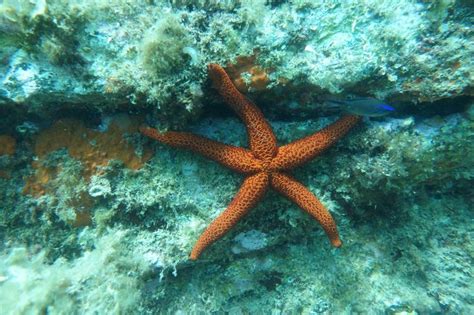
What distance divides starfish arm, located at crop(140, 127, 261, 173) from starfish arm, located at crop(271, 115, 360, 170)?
0.31 meters

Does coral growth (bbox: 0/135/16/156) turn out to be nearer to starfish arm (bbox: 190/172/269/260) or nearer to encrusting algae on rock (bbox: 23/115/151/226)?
encrusting algae on rock (bbox: 23/115/151/226)

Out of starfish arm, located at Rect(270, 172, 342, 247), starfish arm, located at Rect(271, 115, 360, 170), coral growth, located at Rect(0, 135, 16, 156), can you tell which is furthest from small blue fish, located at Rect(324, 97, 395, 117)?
coral growth, located at Rect(0, 135, 16, 156)

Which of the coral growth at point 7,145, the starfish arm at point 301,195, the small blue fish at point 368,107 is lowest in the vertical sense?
the starfish arm at point 301,195

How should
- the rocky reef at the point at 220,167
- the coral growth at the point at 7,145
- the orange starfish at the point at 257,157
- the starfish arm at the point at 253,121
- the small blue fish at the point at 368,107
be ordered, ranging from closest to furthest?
the small blue fish at the point at 368,107 → the rocky reef at the point at 220,167 → the starfish arm at the point at 253,121 → the orange starfish at the point at 257,157 → the coral growth at the point at 7,145

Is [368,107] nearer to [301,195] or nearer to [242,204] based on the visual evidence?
[301,195]

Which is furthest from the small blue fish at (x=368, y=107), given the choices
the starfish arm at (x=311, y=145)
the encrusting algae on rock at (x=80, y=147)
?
the encrusting algae on rock at (x=80, y=147)

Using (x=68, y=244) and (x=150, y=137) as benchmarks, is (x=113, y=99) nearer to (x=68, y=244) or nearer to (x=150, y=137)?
(x=150, y=137)

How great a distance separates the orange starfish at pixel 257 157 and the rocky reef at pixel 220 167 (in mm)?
261

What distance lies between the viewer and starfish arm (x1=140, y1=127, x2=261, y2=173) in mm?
3770

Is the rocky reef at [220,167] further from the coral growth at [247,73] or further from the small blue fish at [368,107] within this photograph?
the small blue fish at [368,107]

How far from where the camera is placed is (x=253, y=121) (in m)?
3.71

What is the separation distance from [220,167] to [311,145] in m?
1.26

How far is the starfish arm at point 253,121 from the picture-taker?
11.8 ft

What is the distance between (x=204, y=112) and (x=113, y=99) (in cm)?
115
